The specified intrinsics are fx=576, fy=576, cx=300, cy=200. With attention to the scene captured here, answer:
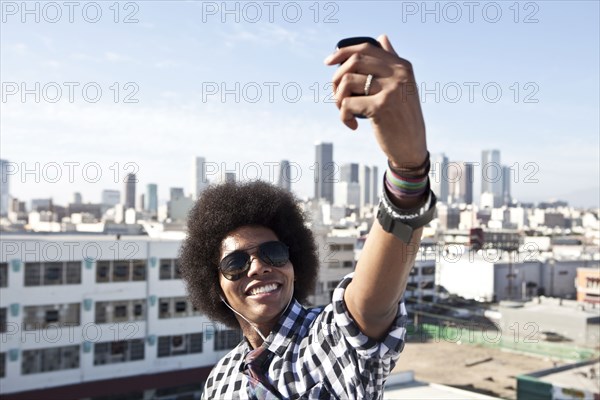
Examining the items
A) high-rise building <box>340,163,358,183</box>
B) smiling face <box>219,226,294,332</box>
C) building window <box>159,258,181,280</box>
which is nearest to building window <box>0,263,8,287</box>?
building window <box>159,258,181,280</box>

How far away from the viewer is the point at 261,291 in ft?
7.34

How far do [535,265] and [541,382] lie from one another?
28.7m

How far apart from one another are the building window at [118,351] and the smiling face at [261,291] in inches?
842

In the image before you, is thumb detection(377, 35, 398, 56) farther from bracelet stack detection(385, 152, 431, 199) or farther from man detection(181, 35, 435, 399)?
bracelet stack detection(385, 152, 431, 199)

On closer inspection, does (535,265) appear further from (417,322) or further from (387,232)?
(387,232)

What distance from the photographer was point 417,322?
4253 cm

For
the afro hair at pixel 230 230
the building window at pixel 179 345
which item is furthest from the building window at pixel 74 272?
the afro hair at pixel 230 230

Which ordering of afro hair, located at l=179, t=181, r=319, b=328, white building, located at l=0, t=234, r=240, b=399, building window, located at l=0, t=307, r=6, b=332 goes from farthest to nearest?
white building, located at l=0, t=234, r=240, b=399 → building window, located at l=0, t=307, r=6, b=332 → afro hair, located at l=179, t=181, r=319, b=328

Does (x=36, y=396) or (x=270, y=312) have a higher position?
(x=270, y=312)

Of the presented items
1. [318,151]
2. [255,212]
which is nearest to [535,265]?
[255,212]

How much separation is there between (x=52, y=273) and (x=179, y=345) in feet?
19.4

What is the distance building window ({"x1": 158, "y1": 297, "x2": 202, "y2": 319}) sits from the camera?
2336 centimetres

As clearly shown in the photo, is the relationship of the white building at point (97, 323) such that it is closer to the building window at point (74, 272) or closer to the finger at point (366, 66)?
the building window at point (74, 272)

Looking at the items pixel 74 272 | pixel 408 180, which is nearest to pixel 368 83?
pixel 408 180
